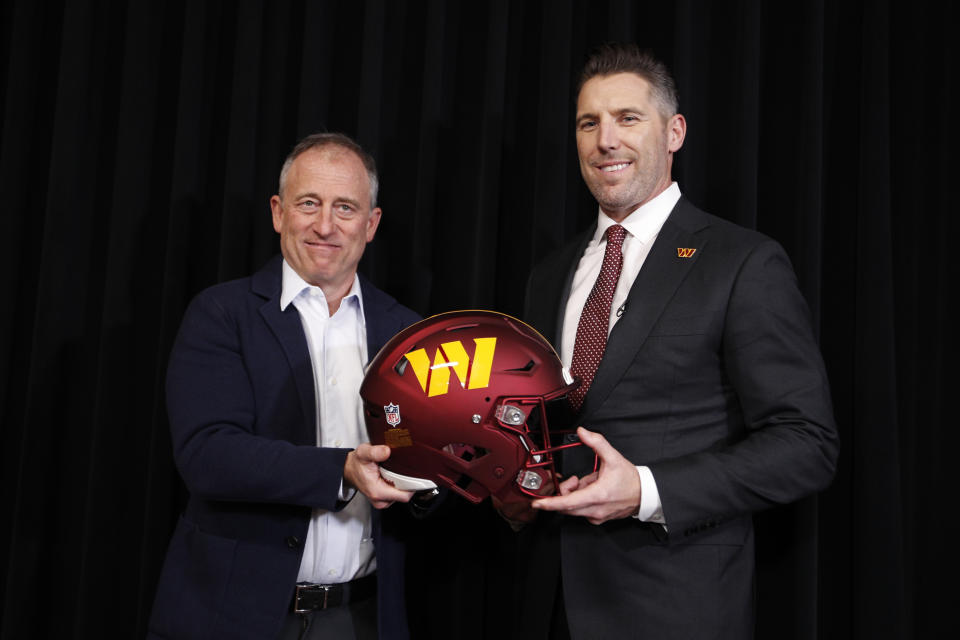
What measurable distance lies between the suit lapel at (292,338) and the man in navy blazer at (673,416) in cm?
59

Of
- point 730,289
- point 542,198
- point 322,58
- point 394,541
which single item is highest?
point 322,58

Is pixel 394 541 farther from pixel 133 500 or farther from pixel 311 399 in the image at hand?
pixel 133 500

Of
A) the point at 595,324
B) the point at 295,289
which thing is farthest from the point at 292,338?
the point at 595,324

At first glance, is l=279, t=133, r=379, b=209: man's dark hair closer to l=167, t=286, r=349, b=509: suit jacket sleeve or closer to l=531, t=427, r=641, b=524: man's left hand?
l=167, t=286, r=349, b=509: suit jacket sleeve

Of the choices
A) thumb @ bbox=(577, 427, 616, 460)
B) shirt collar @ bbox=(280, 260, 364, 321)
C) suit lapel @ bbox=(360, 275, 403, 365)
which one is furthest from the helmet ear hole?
shirt collar @ bbox=(280, 260, 364, 321)

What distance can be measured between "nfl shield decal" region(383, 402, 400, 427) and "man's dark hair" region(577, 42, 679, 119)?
941 millimetres

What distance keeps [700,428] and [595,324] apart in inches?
12.6

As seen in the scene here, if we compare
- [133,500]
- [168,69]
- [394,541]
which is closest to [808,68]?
[394,541]

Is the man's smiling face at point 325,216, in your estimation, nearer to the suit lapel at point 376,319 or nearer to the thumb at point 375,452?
the suit lapel at point 376,319

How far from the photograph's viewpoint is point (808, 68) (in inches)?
78.8

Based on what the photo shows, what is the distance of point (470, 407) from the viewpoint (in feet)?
4.70

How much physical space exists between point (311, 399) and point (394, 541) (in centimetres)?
40

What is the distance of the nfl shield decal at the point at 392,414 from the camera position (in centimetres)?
147

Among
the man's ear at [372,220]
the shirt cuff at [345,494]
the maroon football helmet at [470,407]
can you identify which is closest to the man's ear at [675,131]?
the maroon football helmet at [470,407]
